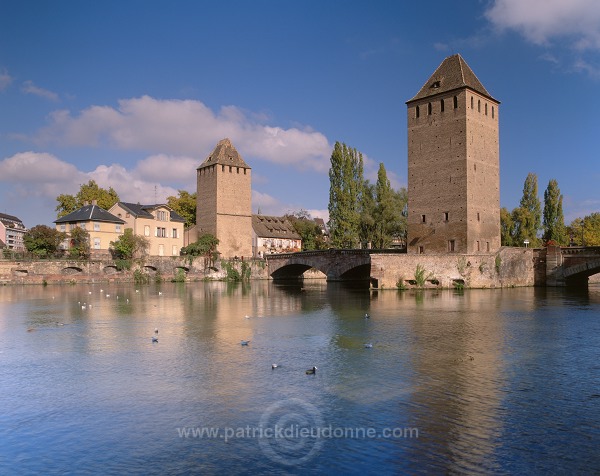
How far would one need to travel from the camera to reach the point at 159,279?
57875 mm

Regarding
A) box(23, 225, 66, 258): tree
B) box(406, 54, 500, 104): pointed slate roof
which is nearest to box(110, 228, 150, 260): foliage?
box(23, 225, 66, 258): tree

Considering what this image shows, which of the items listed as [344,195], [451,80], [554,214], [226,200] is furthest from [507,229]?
[226,200]

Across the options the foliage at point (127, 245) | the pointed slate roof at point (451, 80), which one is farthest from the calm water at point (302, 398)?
the foliage at point (127, 245)

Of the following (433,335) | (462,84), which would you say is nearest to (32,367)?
(433,335)

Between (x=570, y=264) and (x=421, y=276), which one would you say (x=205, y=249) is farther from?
(x=570, y=264)

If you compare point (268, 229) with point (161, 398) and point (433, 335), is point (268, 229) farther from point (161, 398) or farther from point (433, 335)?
point (161, 398)

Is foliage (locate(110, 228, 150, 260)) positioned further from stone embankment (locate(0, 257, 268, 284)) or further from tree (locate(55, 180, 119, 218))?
tree (locate(55, 180, 119, 218))

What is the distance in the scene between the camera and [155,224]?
64.2 m

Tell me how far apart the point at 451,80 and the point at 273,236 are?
4449 centimetres

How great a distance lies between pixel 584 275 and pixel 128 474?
43.1 metres

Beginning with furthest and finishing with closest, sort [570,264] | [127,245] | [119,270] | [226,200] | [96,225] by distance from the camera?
[226,200]
[96,225]
[127,245]
[119,270]
[570,264]

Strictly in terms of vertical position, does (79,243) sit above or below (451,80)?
below

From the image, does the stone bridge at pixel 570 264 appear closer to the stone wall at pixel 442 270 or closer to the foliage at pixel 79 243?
the stone wall at pixel 442 270

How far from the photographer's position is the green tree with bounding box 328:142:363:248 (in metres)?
56.9
